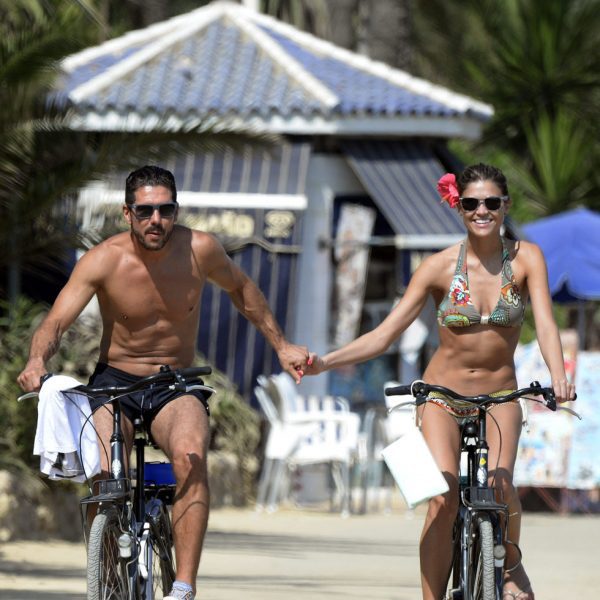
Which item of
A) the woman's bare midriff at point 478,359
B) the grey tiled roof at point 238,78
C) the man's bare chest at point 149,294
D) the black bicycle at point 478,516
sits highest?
the grey tiled roof at point 238,78

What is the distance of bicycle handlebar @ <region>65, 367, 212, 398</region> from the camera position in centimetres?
590

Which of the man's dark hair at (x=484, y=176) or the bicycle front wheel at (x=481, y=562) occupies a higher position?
the man's dark hair at (x=484, y=176)

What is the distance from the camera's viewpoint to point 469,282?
252 inches

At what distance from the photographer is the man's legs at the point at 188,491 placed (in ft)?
19.7

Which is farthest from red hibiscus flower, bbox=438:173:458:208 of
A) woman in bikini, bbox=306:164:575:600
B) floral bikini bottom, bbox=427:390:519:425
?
floral bikini bottom, bbox=427:390:519:425

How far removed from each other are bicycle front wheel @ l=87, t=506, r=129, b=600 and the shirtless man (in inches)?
9.3

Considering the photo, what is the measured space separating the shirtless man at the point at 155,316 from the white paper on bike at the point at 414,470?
69 cm

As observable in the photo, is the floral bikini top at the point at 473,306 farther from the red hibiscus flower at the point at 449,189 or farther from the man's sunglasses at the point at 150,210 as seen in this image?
the man's sunglasses at the point at 150,210

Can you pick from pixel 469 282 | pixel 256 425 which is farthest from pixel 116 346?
pixel 256 425

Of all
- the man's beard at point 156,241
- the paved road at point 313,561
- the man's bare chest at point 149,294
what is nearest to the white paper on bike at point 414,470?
the man's bare chest at point 149,294

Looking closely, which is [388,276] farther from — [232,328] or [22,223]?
[22,223]

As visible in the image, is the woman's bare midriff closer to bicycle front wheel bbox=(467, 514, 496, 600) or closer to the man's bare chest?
bicycle front wheel bbox=(467, 514, 496, 600)

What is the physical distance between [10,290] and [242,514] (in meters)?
2.71

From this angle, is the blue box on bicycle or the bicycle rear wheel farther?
the blue box on bicycle
